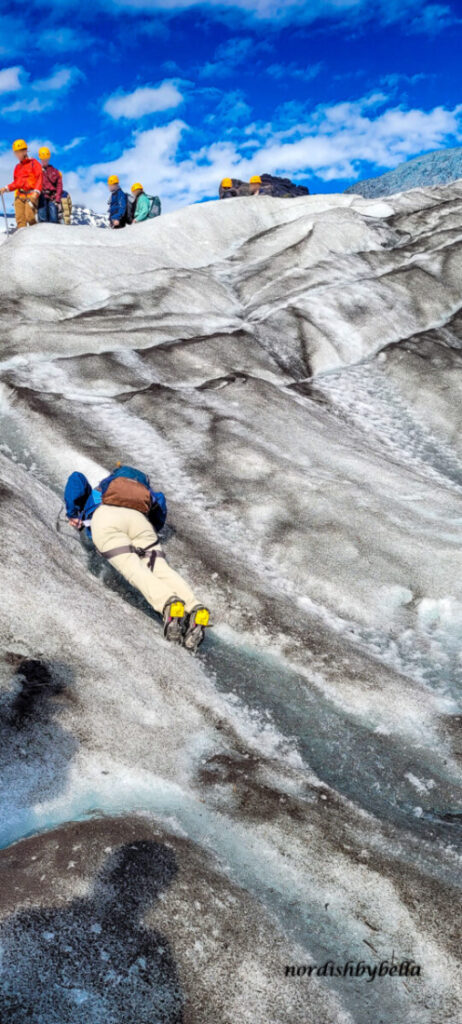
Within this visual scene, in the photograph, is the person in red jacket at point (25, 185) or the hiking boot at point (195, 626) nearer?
the hiking boot at point (195, 626)

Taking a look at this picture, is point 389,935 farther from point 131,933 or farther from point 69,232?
point 69,232

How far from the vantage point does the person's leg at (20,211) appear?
2664 cm

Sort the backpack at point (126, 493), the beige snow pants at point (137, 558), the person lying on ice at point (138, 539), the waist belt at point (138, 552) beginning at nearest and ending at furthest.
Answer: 1. the person lying on ice at point (138, 539)
2. the beige snow pants at point (137, 558)
3. the waist belt at point (138, 552)
4. the backpack at point (126, 493)

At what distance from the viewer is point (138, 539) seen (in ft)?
30.5

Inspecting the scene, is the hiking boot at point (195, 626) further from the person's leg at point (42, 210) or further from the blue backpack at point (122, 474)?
the person's leg at point (42, 210)

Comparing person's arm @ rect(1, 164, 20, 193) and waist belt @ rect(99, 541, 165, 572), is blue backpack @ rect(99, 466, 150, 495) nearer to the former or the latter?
waist belt @ rect(99, 541, 165, 572)

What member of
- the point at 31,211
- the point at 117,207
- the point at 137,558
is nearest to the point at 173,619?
the point at 137,558

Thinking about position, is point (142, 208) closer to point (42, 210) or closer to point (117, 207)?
point (117, 207)

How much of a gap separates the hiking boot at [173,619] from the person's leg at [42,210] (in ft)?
77.3

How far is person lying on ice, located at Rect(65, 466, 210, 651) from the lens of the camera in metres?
8.48

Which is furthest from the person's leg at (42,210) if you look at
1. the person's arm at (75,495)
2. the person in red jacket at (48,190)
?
the person's arm at (75,495)

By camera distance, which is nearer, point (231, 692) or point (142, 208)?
point (231, 692)

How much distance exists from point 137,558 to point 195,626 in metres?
1.26

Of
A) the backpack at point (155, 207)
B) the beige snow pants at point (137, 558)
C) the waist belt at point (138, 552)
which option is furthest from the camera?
the backpack at point (155, 207)
